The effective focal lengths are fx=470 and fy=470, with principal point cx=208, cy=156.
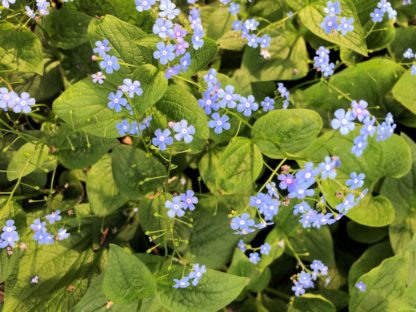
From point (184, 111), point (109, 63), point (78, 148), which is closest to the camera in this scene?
point (109, 63)

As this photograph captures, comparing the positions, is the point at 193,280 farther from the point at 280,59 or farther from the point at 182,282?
the point at 280,59

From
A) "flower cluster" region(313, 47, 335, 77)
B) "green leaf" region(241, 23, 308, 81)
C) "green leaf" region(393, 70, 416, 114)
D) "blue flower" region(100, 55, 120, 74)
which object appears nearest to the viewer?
"blue flower" region(100, 55, 120, 74)

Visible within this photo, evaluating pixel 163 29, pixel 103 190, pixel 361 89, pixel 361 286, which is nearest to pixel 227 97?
pixel 163 29

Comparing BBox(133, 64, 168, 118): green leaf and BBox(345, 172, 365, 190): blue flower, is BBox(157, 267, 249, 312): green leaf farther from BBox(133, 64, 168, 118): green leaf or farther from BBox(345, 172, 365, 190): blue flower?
BBox(133, 64, 168, 118): green leaf

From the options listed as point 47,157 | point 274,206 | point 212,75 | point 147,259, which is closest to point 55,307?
point 147,259

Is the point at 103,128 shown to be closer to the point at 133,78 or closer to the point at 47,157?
the point at 133,78

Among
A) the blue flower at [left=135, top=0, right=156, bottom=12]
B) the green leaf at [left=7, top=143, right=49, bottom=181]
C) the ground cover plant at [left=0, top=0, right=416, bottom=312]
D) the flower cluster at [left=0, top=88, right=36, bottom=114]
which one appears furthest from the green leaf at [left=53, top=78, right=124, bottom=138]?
the blue flower at [left=135, top=0, right=156, bottom=12]
